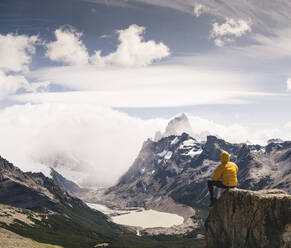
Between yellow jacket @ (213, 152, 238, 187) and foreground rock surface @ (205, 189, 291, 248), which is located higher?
yellow jacket @ (213, 152, 238, 187)

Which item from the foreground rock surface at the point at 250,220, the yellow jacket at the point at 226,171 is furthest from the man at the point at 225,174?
the foreground rock surface at the point at 250,220

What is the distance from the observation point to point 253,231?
36031mm

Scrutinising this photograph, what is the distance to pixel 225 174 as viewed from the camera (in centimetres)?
3812

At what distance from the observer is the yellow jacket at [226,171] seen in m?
37.7

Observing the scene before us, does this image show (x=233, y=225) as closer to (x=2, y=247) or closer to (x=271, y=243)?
(x=271, y=243)

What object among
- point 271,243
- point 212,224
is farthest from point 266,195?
point 212,224

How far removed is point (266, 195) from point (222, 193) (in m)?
6.36

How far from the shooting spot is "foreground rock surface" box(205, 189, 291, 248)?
33875 mm

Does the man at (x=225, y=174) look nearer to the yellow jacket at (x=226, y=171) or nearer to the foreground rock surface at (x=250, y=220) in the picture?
the yellow jacket at (x=226, y=171)

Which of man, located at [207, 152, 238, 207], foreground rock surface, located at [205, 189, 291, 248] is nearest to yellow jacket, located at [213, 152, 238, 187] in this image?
man, located at [207, 152, 238, 207]

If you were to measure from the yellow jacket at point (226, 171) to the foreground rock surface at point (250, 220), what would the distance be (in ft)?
5.18

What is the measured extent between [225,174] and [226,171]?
461 millimetres

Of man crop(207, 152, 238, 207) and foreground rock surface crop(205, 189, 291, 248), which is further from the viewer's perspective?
man crop(207, 152, 238, 207)

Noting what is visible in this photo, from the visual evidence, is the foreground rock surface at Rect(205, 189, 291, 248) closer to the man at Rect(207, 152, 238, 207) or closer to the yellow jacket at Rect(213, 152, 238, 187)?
the man at Rect(207, 152, 238, 207)
